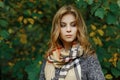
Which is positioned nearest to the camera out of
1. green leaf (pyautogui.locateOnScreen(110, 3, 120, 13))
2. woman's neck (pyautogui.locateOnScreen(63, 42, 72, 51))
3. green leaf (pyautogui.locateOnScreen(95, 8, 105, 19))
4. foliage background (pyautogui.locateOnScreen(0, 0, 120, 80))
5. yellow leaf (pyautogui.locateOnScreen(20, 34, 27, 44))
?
woman's neck (pyautogui.locateOnScreen(63, 42, 72, 51))

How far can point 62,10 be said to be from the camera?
11.6 feet

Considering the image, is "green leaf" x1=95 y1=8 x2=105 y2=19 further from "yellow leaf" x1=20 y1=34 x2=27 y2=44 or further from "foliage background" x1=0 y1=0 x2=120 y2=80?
"yellow leaf" x1=20 y1=34 x2=27 y2=44

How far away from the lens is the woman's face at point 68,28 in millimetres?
3438

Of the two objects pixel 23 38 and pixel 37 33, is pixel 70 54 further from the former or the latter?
pixel 23 38

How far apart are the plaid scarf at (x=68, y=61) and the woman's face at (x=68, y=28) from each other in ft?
0.23

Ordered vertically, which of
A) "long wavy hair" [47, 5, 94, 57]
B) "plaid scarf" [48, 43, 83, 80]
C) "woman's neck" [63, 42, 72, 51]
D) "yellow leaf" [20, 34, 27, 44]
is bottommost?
"yellow leaf" [20, 34, 27, 44]

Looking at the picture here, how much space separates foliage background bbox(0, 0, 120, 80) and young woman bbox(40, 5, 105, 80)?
572 millimetres

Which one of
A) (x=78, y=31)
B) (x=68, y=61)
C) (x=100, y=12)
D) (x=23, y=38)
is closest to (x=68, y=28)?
(x=78, y=31)

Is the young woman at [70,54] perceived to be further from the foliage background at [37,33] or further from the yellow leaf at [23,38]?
the yellow leaf at [23,38]

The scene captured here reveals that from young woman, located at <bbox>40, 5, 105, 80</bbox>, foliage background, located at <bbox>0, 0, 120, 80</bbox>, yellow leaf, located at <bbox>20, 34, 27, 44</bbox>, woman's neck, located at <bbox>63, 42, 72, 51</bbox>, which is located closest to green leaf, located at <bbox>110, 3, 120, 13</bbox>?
foliage background, located at <bbox>0, 0, 120, 80</bbox>

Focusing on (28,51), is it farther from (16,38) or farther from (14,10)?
(14,10)

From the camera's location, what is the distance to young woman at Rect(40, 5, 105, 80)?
3373mm

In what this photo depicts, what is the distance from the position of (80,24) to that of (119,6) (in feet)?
1.50

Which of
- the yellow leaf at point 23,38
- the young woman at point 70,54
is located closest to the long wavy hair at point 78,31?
the young woman at point 70,54
